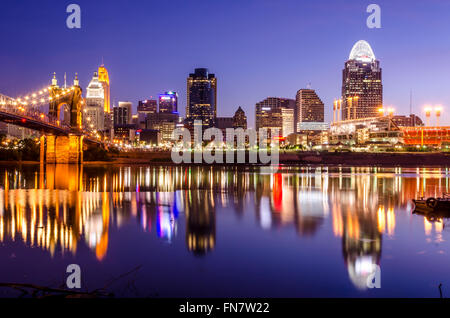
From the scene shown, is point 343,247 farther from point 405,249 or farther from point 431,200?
point 431,200

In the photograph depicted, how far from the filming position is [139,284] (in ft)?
31.2

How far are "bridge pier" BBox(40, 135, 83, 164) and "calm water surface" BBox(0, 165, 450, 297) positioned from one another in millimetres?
49316

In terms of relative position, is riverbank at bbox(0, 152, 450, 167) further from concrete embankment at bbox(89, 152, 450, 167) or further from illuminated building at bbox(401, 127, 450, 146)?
illuminated building at bbox(401, 127, 450, 146)

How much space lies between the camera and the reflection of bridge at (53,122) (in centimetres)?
5106

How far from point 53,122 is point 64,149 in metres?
6.18

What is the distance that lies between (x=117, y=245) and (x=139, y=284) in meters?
3.86

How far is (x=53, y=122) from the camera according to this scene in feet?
215
